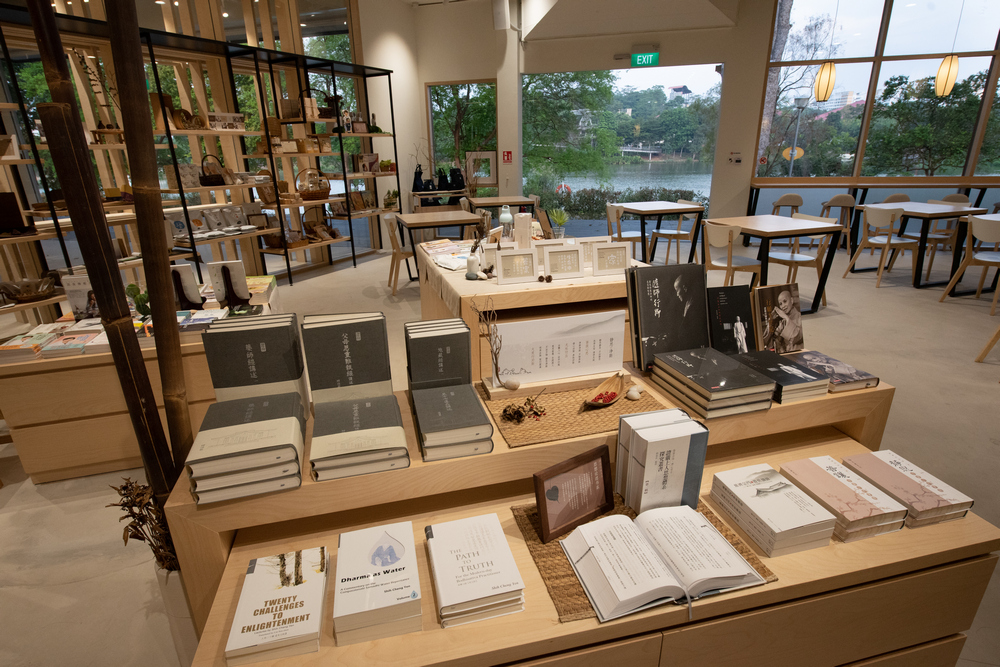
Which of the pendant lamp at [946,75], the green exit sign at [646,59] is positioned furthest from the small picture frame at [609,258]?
the pendant lamp at [946,75]

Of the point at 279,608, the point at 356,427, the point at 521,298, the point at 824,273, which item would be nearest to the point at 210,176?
the point at 521,298

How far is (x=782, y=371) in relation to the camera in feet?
5.44

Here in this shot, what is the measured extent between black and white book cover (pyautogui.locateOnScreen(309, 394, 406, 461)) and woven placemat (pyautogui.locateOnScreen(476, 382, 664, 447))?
316mm

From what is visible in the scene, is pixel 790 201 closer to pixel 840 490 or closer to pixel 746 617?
pixel 840 490

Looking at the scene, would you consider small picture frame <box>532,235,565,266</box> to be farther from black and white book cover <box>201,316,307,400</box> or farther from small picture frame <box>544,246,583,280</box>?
black and white book cover <box>201,316,307,400</box>

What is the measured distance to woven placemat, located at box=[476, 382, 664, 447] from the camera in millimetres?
1427

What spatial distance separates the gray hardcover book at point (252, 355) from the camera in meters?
1.34

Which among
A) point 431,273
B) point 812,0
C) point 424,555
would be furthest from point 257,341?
point 812,0

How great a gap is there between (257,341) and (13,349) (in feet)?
6.16

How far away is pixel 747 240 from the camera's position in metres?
8.41

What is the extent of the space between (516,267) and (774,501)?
1836 millimetres

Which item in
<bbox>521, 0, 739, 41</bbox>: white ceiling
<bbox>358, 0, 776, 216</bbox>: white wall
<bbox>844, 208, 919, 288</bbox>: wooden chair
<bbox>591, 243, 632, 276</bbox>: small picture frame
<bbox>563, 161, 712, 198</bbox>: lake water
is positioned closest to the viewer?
<bbox>591, 243, 632, 276</bbox>: small picture frame

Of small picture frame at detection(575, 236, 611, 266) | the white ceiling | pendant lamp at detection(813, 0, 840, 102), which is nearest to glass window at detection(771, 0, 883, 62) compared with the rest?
the white ceiling

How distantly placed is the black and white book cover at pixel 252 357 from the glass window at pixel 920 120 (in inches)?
373
